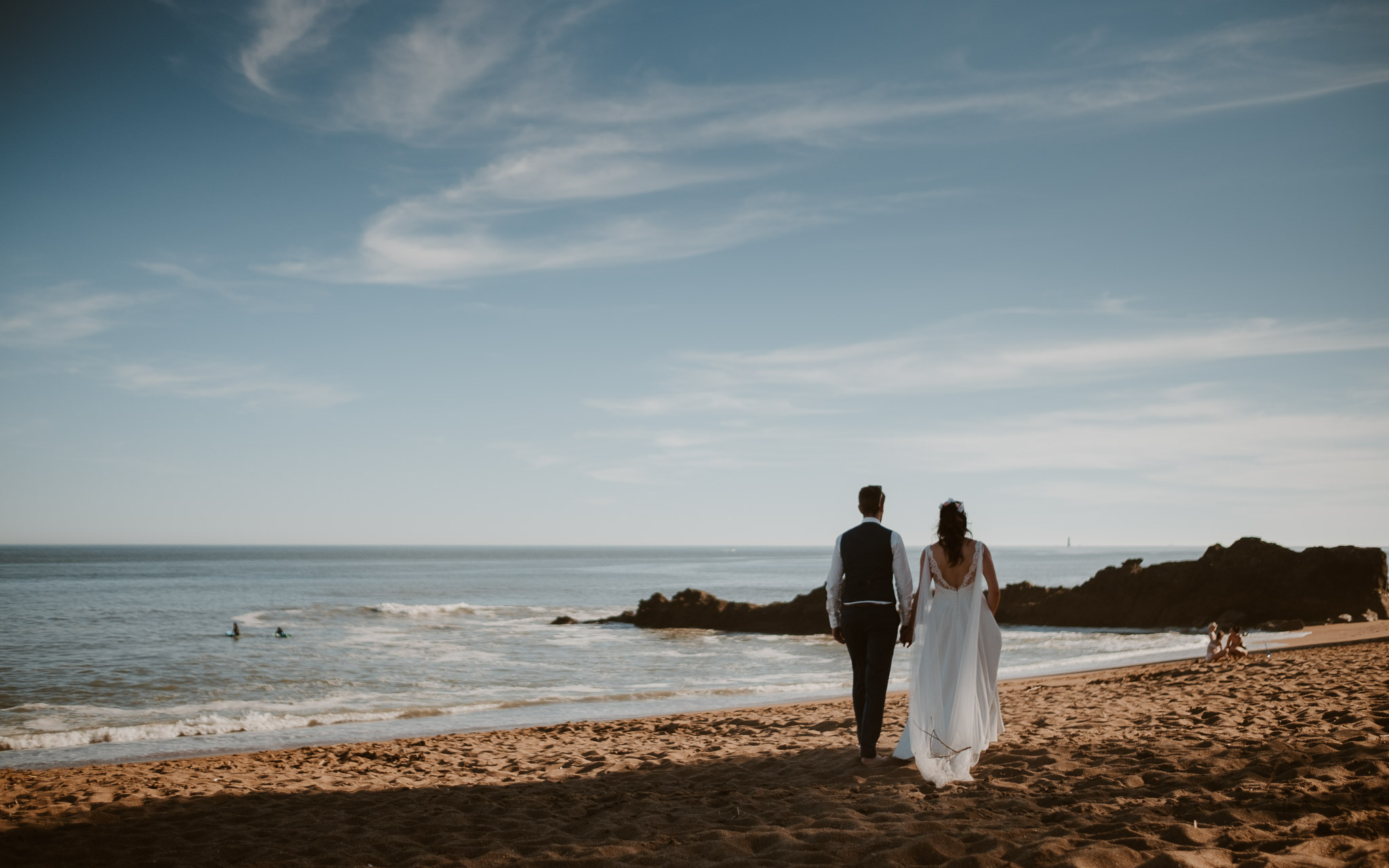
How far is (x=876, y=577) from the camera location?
604cm

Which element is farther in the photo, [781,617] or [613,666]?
[781,617]

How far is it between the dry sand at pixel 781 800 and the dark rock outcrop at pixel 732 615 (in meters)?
21.0

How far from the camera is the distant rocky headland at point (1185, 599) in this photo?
85.9 feet

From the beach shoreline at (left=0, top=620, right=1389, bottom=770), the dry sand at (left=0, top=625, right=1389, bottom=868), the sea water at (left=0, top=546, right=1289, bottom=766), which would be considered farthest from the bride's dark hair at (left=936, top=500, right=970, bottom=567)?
the sea water at (left=0, top=546, right=1289, bottom=766)

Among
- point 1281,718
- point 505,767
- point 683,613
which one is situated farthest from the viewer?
point 683,613

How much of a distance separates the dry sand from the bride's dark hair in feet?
5.07

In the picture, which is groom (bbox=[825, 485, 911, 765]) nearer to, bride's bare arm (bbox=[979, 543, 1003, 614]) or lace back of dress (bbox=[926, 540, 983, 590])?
lace back of dress (bbox=[926, 540, 983, 590])

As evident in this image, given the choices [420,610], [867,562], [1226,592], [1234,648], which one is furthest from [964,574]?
[420,610]

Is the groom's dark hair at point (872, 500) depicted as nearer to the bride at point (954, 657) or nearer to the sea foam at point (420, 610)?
the bride at point (954, 657)

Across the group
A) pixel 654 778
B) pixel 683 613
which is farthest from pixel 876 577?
pixel 683 613

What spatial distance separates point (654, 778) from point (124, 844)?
12.4ft

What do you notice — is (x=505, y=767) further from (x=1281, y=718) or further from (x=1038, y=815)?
(x=1281, y=718)

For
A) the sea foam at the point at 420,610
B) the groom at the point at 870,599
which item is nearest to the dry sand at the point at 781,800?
the groom at the point at 870,599

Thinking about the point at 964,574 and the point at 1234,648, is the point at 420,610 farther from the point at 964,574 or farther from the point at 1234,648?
the point at 964,574
